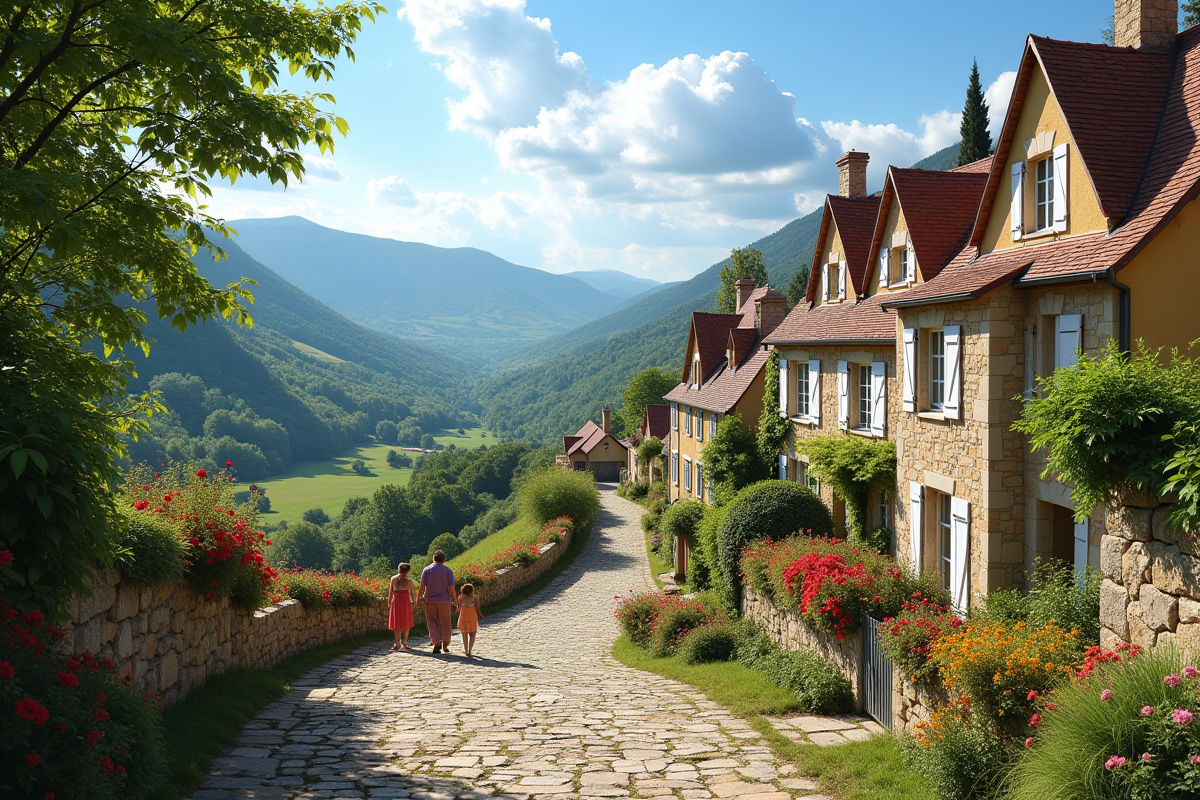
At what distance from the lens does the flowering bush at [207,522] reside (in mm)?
8094

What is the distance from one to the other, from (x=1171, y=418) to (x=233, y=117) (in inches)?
301

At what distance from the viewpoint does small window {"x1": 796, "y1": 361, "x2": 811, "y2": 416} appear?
20.0 metres

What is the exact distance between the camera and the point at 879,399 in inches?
611

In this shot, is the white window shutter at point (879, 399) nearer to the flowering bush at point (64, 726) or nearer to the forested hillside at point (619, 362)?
the flowering bush at point (64, 726)

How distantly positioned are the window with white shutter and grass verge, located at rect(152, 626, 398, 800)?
34.8 feet

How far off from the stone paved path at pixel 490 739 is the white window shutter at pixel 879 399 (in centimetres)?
686

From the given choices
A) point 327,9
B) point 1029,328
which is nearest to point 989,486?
point 1029,328

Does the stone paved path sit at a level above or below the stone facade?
below

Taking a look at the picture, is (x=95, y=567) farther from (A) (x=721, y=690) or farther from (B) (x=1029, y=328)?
(B) (x=1029, y=328)

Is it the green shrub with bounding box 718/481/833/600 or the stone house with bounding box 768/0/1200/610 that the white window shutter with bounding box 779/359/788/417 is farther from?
the stone house with bounding box 768/0/1200/610

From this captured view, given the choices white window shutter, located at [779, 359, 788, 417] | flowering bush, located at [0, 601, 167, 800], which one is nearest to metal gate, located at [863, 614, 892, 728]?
A: flowering bush, located at [0, 601, 167, 800]

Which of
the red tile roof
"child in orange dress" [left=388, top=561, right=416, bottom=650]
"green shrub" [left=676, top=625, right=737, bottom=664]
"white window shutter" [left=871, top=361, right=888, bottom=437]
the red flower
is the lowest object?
"green shrub" [left=676, top=625, right=737, bottom=664]

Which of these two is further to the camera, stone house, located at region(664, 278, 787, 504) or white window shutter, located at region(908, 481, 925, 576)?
Result: stone house, located at region(664, 278, 787, 504)

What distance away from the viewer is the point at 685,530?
82.4 feet
